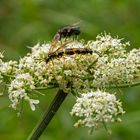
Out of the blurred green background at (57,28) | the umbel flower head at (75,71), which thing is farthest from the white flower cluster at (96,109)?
the blurred green background at (57,28)

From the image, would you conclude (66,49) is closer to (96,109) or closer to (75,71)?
(75,71)

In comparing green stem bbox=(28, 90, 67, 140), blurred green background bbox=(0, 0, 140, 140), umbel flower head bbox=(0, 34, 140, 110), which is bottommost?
green stem bbox=(28, 90, 67, 140)

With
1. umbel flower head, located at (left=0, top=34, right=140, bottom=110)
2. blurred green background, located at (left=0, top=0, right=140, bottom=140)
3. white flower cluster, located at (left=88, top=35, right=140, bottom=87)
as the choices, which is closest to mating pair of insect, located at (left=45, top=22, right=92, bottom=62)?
umbel flower head, located at (left=0, top=34, right=140, bottom=110)

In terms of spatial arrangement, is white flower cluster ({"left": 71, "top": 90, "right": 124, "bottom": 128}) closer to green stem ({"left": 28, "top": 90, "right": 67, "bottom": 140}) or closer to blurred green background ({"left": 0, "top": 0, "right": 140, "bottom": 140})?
green stem ({"left": 28, "top": 90, "right": 67, "bottom": 140})

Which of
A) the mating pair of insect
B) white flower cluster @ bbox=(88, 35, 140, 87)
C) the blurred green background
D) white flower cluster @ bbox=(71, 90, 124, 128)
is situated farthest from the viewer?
the blurred green background

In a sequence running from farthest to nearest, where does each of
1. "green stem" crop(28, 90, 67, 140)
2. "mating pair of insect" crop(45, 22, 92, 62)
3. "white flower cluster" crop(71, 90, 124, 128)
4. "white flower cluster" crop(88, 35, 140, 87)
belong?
1. "mating pair of insect" crop(45, 22, 92, 62)
2. "white flower cluster" crop(88, 35, 140, 87)
3. "green stem" crop(28, 90, 67, 140)
4. "white flower cluster" crop(71, 90, 124, 128)

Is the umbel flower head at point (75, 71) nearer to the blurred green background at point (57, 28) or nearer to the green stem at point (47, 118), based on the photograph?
the green stem at point (47, 118)

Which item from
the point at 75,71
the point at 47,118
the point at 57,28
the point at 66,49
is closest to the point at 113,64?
the point at 75,71
